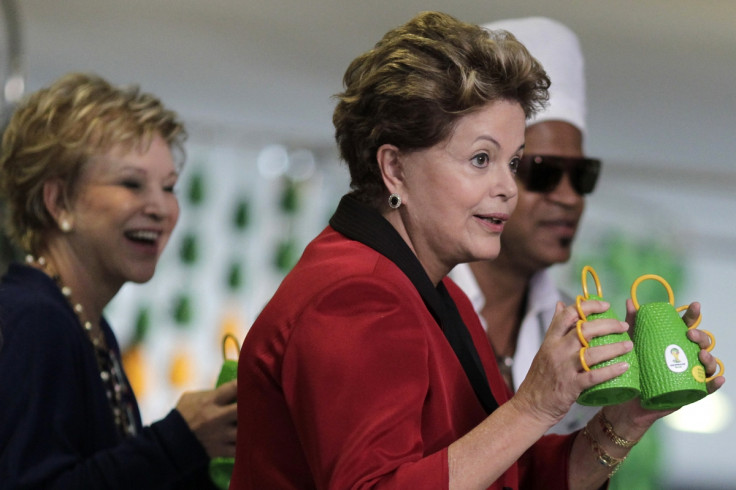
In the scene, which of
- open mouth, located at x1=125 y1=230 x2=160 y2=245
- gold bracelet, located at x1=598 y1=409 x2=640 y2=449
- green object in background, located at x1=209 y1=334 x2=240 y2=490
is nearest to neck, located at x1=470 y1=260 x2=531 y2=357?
green object in background, located at x1=209 y1=334 x2=240 y2=490

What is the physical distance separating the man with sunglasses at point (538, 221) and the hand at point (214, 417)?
0.72 meters

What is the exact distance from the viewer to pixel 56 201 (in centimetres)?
249

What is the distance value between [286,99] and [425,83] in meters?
4.83

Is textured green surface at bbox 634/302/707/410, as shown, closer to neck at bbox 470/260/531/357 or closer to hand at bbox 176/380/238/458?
hand at bbox 176/380/238/458

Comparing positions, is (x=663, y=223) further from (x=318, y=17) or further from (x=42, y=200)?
(x=42, y=200)

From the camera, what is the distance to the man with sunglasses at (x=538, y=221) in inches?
106

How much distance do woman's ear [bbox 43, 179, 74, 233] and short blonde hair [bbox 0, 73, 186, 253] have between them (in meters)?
0.01

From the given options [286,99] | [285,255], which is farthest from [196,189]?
[286,99]

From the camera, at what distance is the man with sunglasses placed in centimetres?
269

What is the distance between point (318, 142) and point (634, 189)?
144 inches

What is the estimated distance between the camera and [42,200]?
2492 mm

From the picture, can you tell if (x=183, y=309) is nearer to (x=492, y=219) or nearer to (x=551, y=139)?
(x=551, y=139)

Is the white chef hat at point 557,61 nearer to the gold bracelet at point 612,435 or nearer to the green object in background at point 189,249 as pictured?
the gold bracelet at point 612,435

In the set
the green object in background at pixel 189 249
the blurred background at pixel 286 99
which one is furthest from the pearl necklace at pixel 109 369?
the green object in background at pixel 189 249
